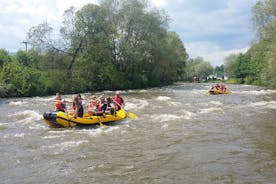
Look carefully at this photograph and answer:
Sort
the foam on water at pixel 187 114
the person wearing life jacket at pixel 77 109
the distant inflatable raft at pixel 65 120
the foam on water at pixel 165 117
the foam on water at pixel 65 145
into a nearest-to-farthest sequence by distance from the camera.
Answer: the foam on water at pixel 65 145
the distant inflatable raft at pixel 65 120
the person wearing life jacket at pixel 77 109
the foam on water at pixel 165 117
the foam on water at pixel 187 114

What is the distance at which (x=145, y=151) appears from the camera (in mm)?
9875

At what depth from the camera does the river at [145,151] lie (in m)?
7.66

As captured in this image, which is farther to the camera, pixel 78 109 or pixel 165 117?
pixel 165 117

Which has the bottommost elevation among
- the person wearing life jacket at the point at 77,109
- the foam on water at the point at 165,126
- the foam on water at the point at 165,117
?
the foam on water at the point at 165,126

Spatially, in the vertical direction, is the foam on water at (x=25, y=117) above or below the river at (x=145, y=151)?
above

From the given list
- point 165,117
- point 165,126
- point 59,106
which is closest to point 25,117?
point 59,106

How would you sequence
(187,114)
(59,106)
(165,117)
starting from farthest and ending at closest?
(187,114) < (165,117) < (59,106)

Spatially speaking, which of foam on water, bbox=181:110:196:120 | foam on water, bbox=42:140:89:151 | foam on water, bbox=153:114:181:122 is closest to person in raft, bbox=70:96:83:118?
foam on water, bbox=42:140:89:151

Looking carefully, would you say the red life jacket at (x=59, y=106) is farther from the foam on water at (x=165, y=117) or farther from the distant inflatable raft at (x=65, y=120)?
the foam on water at (x=165, y=117)

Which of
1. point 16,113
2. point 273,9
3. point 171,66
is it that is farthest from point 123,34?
point 16,113

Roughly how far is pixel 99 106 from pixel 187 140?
17.9 ft

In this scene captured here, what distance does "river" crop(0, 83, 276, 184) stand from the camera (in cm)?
766

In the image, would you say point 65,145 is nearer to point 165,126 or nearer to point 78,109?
point 78,109

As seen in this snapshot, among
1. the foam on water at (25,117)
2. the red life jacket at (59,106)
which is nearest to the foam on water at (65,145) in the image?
the red life jacket at (59,106)
